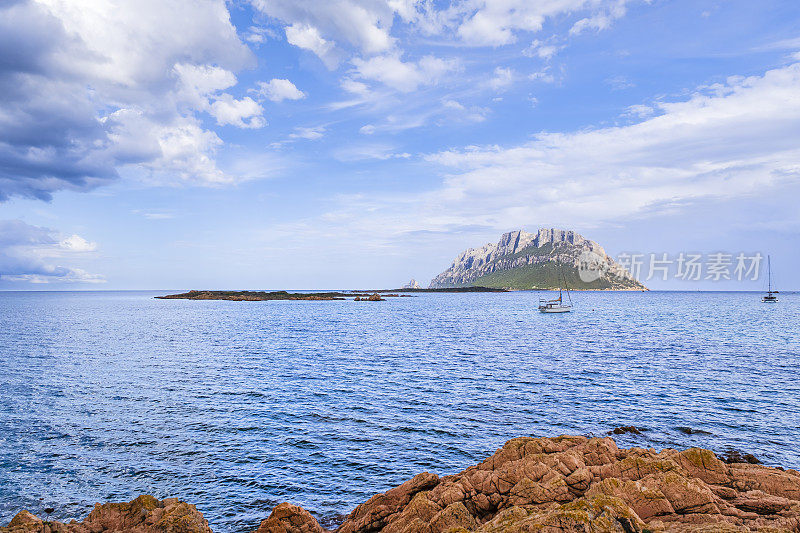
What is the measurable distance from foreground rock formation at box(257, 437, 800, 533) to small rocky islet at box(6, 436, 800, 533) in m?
0.03

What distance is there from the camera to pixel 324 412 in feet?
99.3

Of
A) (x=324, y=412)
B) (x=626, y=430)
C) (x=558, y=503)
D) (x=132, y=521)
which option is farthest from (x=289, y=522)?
(x=626, y=430)

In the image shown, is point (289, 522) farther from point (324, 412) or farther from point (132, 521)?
point (324, 412)

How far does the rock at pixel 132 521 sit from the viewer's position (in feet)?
43.1

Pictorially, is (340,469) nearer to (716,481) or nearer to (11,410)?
(716,481)

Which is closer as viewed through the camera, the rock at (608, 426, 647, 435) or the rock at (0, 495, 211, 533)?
the rock at (0, 495, 211, 533)

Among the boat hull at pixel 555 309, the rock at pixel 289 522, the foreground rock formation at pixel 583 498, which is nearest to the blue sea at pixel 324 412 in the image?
the rock at pixel 289 522

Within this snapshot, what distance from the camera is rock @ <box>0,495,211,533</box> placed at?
1314cm

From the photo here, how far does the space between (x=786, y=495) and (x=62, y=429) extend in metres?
36.0

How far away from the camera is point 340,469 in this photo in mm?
21109

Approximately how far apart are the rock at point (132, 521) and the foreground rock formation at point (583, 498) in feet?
8.65

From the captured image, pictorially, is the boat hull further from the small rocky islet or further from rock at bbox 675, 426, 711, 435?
the small rocky islet

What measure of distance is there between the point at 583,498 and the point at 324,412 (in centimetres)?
2220

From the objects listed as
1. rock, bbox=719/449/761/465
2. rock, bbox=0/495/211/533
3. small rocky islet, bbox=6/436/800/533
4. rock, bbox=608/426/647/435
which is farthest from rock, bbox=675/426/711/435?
rock, bbox=0/495/211/533
